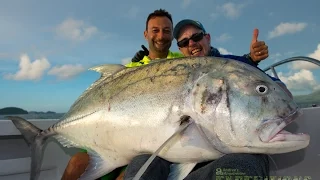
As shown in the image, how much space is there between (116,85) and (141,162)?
2.44 feet

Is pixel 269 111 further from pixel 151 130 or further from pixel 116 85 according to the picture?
pixel 116 85

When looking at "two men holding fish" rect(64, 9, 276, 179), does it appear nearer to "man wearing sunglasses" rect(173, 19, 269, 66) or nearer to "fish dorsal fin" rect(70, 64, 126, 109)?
"man wearing sunglasses" rect(173, 19, 269, 66)

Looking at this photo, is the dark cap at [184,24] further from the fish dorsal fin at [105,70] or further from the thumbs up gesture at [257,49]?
the fish dorsal fin at [105,70]

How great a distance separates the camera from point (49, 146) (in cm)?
421

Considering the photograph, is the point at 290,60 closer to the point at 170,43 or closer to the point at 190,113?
the point at 170,43

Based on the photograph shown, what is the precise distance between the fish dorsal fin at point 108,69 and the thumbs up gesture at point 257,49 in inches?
57.0

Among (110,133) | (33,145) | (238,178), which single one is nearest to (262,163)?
(238,178)

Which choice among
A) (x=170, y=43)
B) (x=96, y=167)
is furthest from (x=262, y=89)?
(x=170, y=43)

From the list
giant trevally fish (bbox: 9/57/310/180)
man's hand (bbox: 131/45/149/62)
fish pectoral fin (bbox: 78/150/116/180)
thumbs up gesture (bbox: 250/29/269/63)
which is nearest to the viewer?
giant trevally fish (bbox: 9/57/310/180)

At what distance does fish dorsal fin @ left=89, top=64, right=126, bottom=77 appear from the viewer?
9.68ft

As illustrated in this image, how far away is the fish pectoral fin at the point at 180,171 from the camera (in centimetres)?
229

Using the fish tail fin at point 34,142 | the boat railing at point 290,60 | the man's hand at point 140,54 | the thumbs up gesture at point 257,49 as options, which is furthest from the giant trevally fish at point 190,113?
the boat railing at point 290,60

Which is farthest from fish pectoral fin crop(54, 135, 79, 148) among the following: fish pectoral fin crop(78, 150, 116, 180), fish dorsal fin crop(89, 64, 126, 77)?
fish dorsal fin crop(89, 64, 126, 77)

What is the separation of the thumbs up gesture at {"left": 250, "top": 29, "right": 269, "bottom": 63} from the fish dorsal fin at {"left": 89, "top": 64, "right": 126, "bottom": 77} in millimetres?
1448
